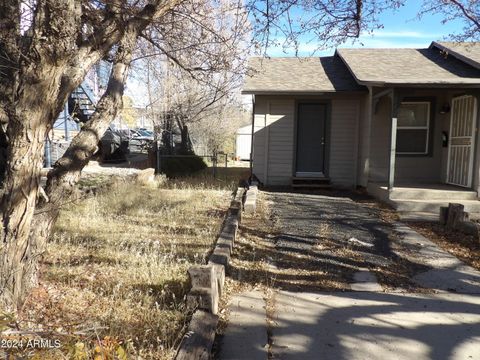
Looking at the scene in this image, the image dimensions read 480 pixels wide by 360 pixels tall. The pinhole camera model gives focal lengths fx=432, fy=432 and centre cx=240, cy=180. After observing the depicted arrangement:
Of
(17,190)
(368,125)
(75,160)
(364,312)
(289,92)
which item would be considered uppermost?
(289,92)

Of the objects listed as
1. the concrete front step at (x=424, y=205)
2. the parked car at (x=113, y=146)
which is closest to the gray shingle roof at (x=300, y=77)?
the concrete front step at (x=424, y=205)

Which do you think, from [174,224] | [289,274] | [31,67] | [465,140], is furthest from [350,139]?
[31,67]

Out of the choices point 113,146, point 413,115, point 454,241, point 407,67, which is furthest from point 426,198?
point 113,146

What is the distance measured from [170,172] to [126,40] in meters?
11.8

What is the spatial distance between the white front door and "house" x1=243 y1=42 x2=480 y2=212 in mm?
24

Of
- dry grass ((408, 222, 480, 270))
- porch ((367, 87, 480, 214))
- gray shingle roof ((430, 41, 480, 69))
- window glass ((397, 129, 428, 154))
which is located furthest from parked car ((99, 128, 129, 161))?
dry grass ((408, 222, 480, 270))

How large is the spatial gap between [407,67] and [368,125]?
6.69 ft

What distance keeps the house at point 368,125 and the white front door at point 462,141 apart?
0.02 meters

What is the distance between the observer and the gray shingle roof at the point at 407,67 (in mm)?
9306

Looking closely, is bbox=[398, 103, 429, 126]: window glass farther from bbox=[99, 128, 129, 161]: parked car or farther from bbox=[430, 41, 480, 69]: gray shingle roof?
bbox=[99, 128, 129, 161]: parked car

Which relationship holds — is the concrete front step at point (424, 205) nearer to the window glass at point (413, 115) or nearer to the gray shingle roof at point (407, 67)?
the gray shingle roof at point (407, 67)

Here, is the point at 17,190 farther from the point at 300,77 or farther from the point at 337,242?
the point at 300,77

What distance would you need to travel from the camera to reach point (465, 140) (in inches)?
404

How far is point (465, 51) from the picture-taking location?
465 inches
